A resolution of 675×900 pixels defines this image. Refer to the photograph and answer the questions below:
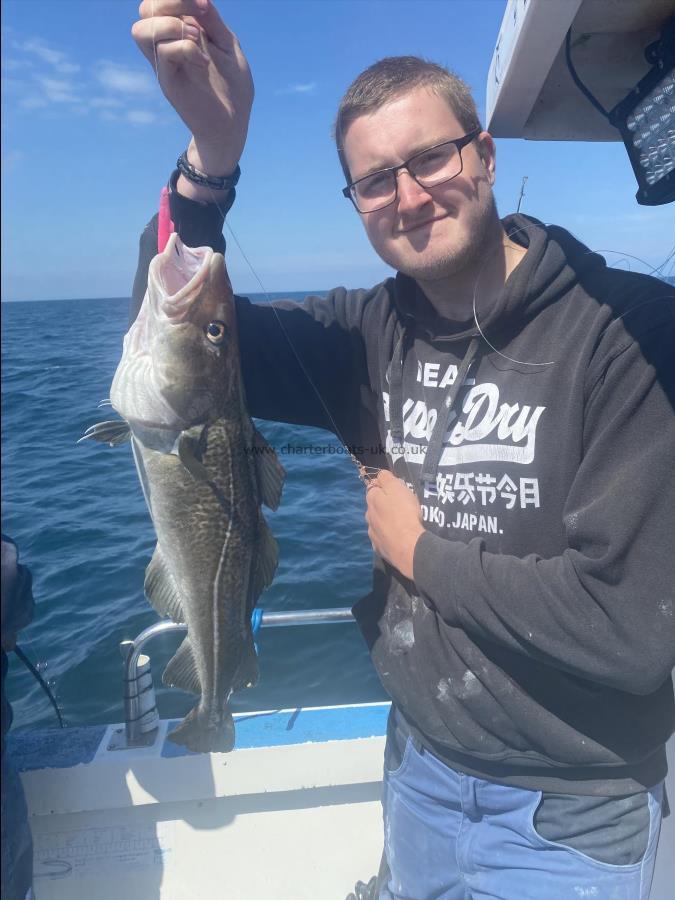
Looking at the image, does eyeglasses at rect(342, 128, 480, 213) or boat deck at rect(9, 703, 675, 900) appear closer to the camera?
eyeglasses at rect(342, 128, 480, 213)

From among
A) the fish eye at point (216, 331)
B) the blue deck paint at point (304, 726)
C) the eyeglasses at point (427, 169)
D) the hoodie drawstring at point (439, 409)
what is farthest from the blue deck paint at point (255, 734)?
the eyeglasses at point (427, 169)

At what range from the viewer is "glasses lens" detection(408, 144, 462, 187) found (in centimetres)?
226

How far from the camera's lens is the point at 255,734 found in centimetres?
351

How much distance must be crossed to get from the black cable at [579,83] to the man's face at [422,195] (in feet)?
1.17

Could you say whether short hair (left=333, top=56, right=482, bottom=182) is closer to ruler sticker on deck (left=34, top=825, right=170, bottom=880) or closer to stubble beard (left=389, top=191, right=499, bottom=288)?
stubble beard (left=389, top=191, right=499, bottom=288)

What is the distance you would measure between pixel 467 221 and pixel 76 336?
114 ft

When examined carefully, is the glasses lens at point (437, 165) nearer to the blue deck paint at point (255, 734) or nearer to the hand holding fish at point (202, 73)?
the hand holding fish at point (202, 73)

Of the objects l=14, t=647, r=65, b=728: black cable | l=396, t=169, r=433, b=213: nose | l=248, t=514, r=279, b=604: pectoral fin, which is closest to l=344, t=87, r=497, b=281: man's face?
l=396, t=169, r=433, b=213: nose

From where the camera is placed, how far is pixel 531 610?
6.31 ft

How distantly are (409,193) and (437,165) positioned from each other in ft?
0.52

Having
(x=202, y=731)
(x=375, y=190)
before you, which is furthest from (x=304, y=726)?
(x=375, y=190)

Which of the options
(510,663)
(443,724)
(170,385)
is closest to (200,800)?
(443,724)

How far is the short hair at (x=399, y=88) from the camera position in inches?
89.0

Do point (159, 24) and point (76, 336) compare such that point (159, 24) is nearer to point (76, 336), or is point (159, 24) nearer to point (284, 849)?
point (284, 849)
